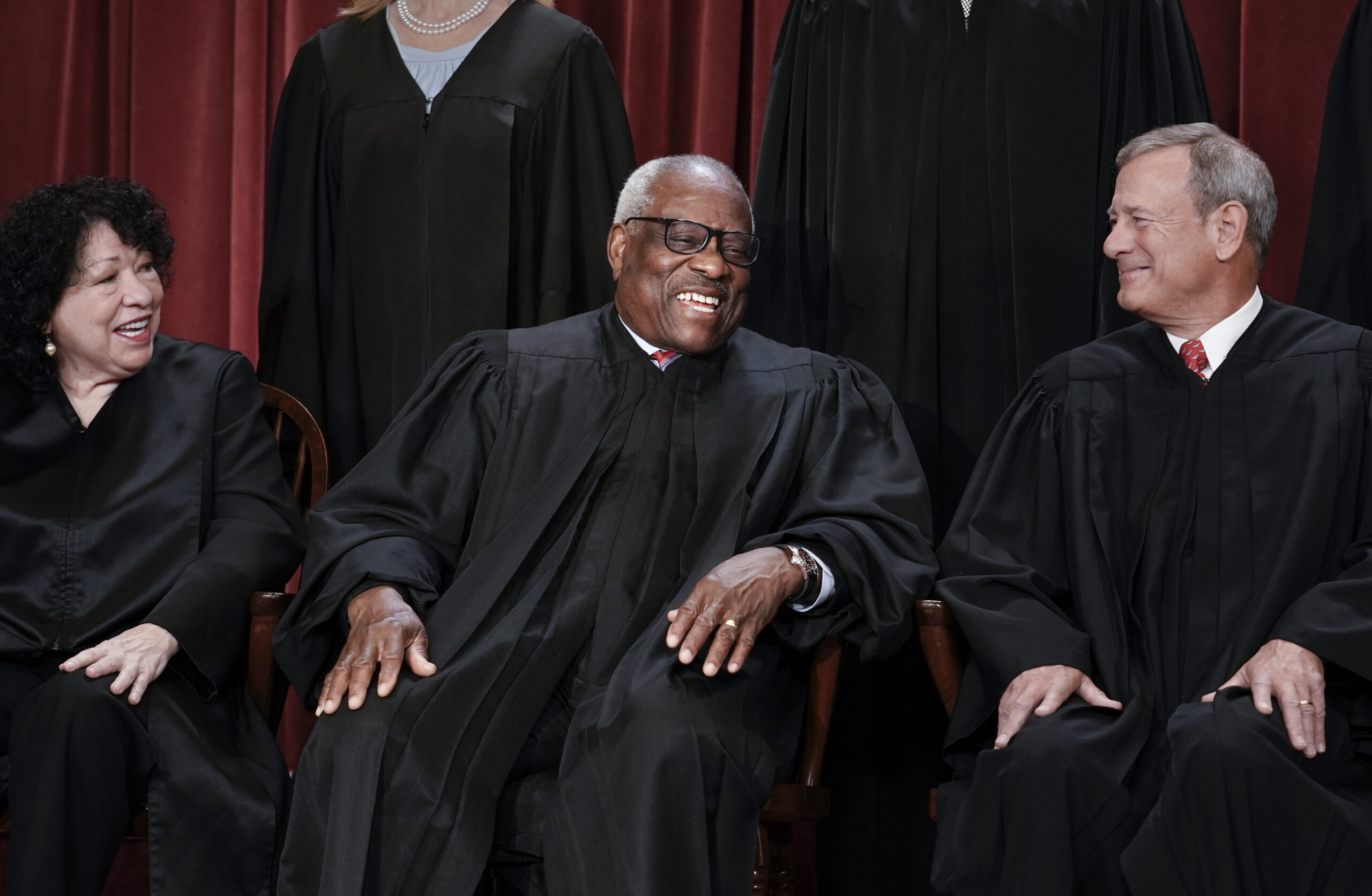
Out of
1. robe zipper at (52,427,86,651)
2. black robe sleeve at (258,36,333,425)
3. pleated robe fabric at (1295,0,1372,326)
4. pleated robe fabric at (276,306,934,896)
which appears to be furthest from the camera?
black robe sleeve at (258,36,333,425)

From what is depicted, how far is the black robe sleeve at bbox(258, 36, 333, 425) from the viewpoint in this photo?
362 cm

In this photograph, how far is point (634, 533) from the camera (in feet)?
9.17

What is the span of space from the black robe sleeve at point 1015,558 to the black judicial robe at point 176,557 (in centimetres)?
128

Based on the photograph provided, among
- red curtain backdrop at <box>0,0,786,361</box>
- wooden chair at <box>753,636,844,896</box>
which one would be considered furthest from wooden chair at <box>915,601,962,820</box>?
red curtain backdrop at <box>0,0,786,361</box>

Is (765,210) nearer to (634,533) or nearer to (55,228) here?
(634,533)

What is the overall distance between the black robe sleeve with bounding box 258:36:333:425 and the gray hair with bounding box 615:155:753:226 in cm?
91

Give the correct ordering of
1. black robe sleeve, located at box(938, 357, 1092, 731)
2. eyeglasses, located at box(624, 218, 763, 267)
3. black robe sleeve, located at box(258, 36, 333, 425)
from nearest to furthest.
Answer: black robe sleeve, located at box(938, 357, 1092, 731) → eyeglasses, located at box(624, 218, 763, 267) → black robe sleeve, located at box(258, 36, 333, 425)

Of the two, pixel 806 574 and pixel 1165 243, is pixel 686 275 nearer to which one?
pixel 806 574

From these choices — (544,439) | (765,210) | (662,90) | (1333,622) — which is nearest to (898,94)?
(765,210)

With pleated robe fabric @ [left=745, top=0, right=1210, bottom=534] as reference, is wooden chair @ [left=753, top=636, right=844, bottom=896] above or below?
below

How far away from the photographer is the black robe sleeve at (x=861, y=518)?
2.58 metres

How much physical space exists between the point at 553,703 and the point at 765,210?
1.47m

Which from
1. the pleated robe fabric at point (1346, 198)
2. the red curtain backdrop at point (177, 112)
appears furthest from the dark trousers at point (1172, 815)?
the red curtain backdrop at point (177, 112)

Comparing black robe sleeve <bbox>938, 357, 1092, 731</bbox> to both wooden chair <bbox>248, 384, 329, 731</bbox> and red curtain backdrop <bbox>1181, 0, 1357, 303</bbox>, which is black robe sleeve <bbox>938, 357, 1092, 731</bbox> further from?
wooden chair <bbox>248, 384, 329, 731</bbox>
